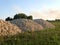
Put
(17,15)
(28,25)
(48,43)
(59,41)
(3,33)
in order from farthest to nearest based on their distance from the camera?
(17,15), (28,25), (3,33), (59,41), (48,43)

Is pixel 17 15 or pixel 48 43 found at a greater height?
pixel 17 15

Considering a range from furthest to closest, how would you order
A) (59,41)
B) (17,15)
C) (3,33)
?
1. (17,15)
2. (3,33)
3. (59,41)

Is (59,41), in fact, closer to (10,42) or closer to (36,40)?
(36,40)

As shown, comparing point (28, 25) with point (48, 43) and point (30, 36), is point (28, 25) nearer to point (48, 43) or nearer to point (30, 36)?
point (30, 36)

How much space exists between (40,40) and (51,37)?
1406mm

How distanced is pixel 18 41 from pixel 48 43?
195cm

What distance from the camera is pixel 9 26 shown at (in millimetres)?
19812

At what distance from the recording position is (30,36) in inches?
598

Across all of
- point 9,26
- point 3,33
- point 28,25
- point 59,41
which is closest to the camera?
point 59,41

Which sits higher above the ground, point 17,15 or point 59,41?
point 17,15

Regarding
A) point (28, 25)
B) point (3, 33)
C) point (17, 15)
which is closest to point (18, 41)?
point (3, 33)

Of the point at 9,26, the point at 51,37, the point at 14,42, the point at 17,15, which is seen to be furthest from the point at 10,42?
the point at 17,15

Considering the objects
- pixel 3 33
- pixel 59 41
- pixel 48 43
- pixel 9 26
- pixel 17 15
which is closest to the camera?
pixel 48 43

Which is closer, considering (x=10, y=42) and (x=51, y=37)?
(x=10, y=42)
